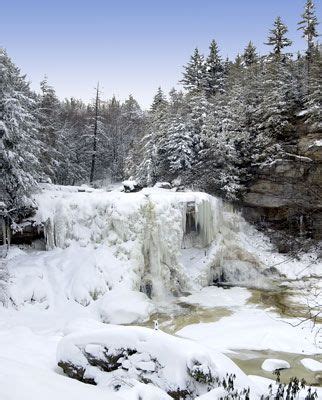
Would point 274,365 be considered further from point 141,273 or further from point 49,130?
point 49,130

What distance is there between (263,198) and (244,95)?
8654 mm

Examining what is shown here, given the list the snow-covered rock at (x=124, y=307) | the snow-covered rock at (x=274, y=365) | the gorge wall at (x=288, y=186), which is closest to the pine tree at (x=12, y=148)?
the snow-covered rock at (x=124, y=307)

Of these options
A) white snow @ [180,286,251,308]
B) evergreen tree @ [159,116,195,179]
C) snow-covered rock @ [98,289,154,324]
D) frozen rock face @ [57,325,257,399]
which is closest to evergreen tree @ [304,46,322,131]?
evergreen tree @ [159,116,195,179]

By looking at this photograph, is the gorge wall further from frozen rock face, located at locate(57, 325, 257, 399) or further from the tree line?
frozen rock face, located at locate(57, 325, 257, 399)

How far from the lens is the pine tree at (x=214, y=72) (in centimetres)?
3471

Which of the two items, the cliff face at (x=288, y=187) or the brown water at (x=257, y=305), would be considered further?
the cliff face at (x=288, y=187)

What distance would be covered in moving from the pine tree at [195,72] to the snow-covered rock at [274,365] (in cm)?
2724

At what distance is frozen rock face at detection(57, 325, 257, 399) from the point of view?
5898mm

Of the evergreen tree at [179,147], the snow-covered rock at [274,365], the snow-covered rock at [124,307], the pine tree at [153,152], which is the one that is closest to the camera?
the snow-covered rock at [274,365]

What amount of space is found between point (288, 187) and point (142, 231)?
384 inches

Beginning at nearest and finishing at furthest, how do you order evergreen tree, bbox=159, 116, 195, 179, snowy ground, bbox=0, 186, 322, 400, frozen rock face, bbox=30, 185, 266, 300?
snowy ground, bbox=0, 186, 322, 400 < frozen rock face, bbox=30, 185, 266, 300 < evergreen tree, bbox=159, 116, 195, 179

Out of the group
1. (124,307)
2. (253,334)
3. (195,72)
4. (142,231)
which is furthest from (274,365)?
(195,72)

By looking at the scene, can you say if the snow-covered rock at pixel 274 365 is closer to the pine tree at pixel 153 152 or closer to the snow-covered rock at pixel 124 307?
the snow-covered rock at pixel 124 307

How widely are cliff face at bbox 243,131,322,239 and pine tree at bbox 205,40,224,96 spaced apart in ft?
Result: 46.1
